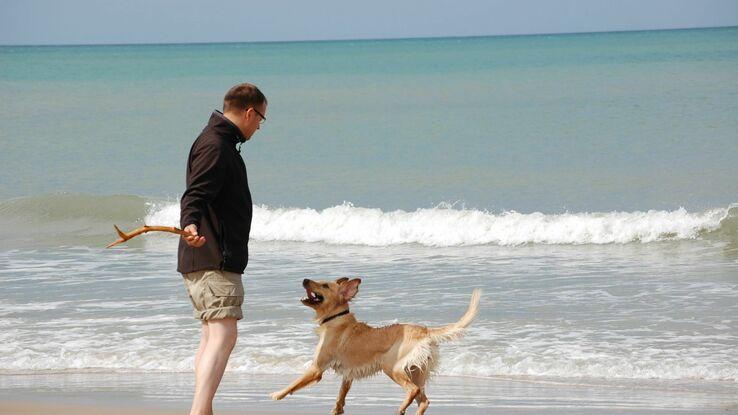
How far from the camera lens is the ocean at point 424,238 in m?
7.34

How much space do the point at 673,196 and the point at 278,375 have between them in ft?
34.9

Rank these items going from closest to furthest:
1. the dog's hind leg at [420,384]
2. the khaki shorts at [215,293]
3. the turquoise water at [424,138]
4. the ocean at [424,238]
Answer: the khaki shorts at [215,293] → the dog's hind leg at [420,384] → the ocean at [424,238] → the turquoise water at [424,138]

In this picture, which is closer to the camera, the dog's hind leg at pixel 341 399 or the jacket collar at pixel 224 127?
the jacket collar at pixel 224 127

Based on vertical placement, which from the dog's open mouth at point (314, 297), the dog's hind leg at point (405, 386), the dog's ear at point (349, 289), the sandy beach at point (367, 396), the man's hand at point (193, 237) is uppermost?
the man's hand at point (193, 237)

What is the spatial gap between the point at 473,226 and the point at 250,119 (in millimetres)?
9457

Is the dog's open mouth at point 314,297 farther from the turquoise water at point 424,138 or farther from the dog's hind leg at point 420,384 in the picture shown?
the turquoise water at point 424,138

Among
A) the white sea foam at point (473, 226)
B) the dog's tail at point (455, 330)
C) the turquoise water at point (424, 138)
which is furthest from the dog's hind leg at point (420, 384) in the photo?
the turquoise water at point (424, 138)

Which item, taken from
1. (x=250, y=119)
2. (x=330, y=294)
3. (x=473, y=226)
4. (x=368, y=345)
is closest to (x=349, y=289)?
(x=330, y=294)

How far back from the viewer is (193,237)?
4422 mm

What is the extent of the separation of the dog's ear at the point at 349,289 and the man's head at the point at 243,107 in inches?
→ 43.5

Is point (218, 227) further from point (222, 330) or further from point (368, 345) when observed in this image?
point (368, 345)

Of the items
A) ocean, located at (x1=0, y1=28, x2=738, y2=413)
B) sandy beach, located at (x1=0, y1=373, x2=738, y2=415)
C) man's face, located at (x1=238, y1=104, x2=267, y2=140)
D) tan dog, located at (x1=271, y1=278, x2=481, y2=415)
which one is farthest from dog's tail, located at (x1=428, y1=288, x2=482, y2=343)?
man's face, located at (x1=238, y1=104, x2=267, y2=140)

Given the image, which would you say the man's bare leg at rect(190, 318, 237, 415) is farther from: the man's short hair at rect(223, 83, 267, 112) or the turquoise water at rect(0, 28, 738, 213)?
the turquoise water at rect(0, 28, 738, 213)

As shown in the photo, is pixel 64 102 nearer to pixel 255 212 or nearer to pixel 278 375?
pixel 255 212
